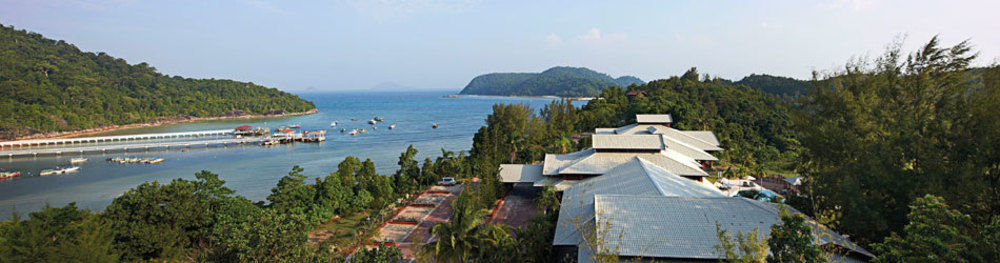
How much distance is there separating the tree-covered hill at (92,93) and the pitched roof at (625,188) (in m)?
74.8

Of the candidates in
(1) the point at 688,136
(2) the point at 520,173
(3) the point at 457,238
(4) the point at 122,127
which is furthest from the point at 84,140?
(1) the point at 688,136

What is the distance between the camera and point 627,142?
27.3 meters

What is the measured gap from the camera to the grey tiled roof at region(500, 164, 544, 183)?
2562cm

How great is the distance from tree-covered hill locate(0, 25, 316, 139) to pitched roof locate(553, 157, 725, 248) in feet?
245

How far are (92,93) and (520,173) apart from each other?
9671 cm

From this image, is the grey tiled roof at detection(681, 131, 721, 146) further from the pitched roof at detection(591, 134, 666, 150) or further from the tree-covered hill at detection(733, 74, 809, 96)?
the tree-covered hill at detection(733, 74, 809, 96)

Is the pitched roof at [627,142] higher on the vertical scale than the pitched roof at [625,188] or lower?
higher

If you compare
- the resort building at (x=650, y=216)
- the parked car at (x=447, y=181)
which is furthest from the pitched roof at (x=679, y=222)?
the parked car at (x=447, y=181)

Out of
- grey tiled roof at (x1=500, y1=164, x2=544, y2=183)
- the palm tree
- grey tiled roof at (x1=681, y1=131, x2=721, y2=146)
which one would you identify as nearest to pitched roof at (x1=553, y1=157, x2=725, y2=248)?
the palm tree

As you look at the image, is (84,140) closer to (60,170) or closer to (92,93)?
(60,170)

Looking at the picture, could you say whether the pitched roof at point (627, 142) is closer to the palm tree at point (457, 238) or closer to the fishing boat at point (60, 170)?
the palm tree at point (457, 238)

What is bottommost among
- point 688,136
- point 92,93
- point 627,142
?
point 688,136

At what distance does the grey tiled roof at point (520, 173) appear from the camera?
2562 centimetres

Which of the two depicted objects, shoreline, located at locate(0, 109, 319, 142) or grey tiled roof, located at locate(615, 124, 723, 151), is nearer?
grey tiled roof, located at locate(615, 124, 723, 151)
